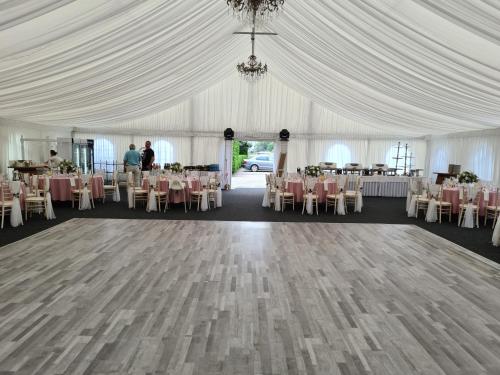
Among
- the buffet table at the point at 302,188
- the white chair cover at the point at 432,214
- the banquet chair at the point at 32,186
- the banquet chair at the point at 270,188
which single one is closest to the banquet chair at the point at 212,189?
the banquet chair at the point at 270,188

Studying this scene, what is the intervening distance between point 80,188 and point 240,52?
664 cm

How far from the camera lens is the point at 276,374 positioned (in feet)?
8.07

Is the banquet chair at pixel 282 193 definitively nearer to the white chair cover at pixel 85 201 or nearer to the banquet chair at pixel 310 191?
the banquet chair at pixel 310 191

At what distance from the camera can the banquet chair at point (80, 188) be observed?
9234 mm

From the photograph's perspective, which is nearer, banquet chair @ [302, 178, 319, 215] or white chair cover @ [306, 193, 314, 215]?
white chair cover @ [306, 193, 314, 215]

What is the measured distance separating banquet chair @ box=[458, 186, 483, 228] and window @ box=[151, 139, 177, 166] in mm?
11293

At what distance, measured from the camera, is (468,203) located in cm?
796

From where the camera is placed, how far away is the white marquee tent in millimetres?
4660

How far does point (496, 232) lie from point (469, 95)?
105 inches

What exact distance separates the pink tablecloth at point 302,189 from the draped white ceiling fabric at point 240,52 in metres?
2.75

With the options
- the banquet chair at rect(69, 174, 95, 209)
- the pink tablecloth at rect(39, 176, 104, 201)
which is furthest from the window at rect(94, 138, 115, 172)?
the pink tablecloth at rect(39, 176, 104, 201)

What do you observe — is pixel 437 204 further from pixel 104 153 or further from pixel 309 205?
pixel 104 153

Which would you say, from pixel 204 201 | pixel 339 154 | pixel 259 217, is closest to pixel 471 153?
pixel 339 154

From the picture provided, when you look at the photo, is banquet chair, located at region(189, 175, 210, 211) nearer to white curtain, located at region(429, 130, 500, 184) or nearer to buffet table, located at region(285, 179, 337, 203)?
buffet table, located at region(285, 179, 337, 203)
